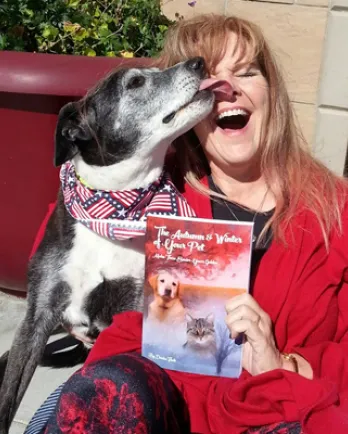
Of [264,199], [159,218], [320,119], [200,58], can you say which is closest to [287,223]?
[264,199]

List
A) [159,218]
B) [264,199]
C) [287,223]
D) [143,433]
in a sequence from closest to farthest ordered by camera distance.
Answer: [143,433] < [159,218] < [287,223] < [264,199]

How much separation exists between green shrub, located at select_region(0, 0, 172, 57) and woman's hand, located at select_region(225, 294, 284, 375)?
1602 millimetres

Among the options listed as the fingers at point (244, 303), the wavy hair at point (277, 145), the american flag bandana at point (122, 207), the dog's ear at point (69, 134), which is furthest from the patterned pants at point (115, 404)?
the dog's ear at point (69, 134)

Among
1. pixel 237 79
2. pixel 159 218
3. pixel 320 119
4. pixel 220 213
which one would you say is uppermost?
pixel 237 79

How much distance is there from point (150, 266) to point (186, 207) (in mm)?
331

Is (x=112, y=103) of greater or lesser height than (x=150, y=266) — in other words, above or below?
above

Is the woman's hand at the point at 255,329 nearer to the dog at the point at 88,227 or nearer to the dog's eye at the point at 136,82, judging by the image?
the dog at the point at 88,227

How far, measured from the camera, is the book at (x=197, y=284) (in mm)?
1949

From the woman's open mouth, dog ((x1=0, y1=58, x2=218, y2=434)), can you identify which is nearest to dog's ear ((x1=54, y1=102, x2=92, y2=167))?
dog ((x1=0, y1=58, x2=218, y2=434))

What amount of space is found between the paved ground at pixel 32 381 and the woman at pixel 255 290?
83cm

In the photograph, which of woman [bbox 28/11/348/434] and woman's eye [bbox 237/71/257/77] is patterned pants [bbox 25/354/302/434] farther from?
woman's eye [bbox 237/71/257/77]

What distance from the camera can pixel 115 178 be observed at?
2371 mm

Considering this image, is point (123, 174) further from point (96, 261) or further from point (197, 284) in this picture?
point (197, 284)

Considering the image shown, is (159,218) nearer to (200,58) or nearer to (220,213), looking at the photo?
(220,213)
